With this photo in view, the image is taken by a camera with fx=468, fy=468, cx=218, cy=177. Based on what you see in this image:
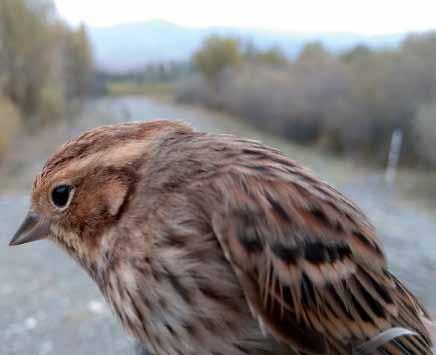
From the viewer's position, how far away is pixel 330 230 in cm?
115

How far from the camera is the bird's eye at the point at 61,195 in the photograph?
124 centimetres

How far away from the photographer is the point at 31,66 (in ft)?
44.5

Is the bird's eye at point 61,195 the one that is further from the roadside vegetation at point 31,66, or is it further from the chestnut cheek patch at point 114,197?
the roadside vegetation at point 31,66

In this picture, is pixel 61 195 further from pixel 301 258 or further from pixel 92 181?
pixel 301 258

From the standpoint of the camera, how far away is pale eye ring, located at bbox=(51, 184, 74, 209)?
1.24 meters

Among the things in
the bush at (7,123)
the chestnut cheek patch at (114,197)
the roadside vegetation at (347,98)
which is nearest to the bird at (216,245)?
the chestnut cheek patch at (114,197)

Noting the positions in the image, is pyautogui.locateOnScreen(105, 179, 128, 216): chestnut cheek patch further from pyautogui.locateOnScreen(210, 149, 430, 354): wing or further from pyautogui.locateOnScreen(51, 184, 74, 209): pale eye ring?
pyautogui.locateOnScreen(210, 149, 430, 354): wing

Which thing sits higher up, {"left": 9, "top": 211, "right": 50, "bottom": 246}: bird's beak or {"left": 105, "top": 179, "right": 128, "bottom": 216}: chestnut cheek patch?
{"left": 105, "top": 179, "right": 128, "bottom": 216}: chestnut cheek patch

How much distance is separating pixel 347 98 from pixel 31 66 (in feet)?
31.3

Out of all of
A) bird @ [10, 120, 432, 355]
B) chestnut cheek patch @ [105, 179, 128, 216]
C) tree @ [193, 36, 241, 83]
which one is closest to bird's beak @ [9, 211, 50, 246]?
bird @ [10, 120, 432, 355]

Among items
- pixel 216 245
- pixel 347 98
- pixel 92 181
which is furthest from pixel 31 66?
pixel 216 245

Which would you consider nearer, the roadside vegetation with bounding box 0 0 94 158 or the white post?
the white post

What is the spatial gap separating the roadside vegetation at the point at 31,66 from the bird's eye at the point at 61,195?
1059 cm

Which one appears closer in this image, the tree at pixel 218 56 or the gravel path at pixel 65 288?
the gravel path at pixel 65 288
